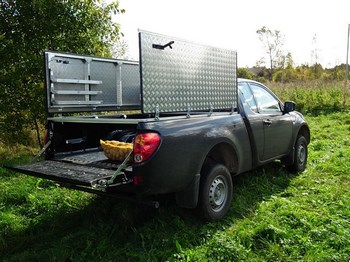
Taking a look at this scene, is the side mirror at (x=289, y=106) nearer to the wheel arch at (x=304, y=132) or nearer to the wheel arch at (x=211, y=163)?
the wheel arch at (x=304, y=132)

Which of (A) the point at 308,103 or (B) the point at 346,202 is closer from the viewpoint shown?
(B) the point at 346,202

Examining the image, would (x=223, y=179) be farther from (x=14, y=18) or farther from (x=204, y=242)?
(x=14, y=18)

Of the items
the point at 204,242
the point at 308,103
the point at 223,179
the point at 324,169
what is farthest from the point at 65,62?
the point at 308,103

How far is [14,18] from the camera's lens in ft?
24.2

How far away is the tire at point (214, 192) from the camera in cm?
377

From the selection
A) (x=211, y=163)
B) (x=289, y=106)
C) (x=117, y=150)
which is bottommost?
(x=211, y=163)

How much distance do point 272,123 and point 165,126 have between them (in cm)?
258

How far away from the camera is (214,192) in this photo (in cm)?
399

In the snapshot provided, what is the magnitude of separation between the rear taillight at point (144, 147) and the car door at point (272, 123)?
7.85ft

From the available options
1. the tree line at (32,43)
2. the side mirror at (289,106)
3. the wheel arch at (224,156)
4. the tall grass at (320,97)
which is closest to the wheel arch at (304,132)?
the side mirror at (289,106)

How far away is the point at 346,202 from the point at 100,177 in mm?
3381

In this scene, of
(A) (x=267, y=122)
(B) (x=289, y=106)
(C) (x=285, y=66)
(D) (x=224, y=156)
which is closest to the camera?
(D) (x=224, y=156)

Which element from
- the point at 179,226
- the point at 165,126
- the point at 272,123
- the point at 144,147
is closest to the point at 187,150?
the point at 165,126

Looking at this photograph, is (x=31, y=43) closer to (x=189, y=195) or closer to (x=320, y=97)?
(x=189, y=195)
